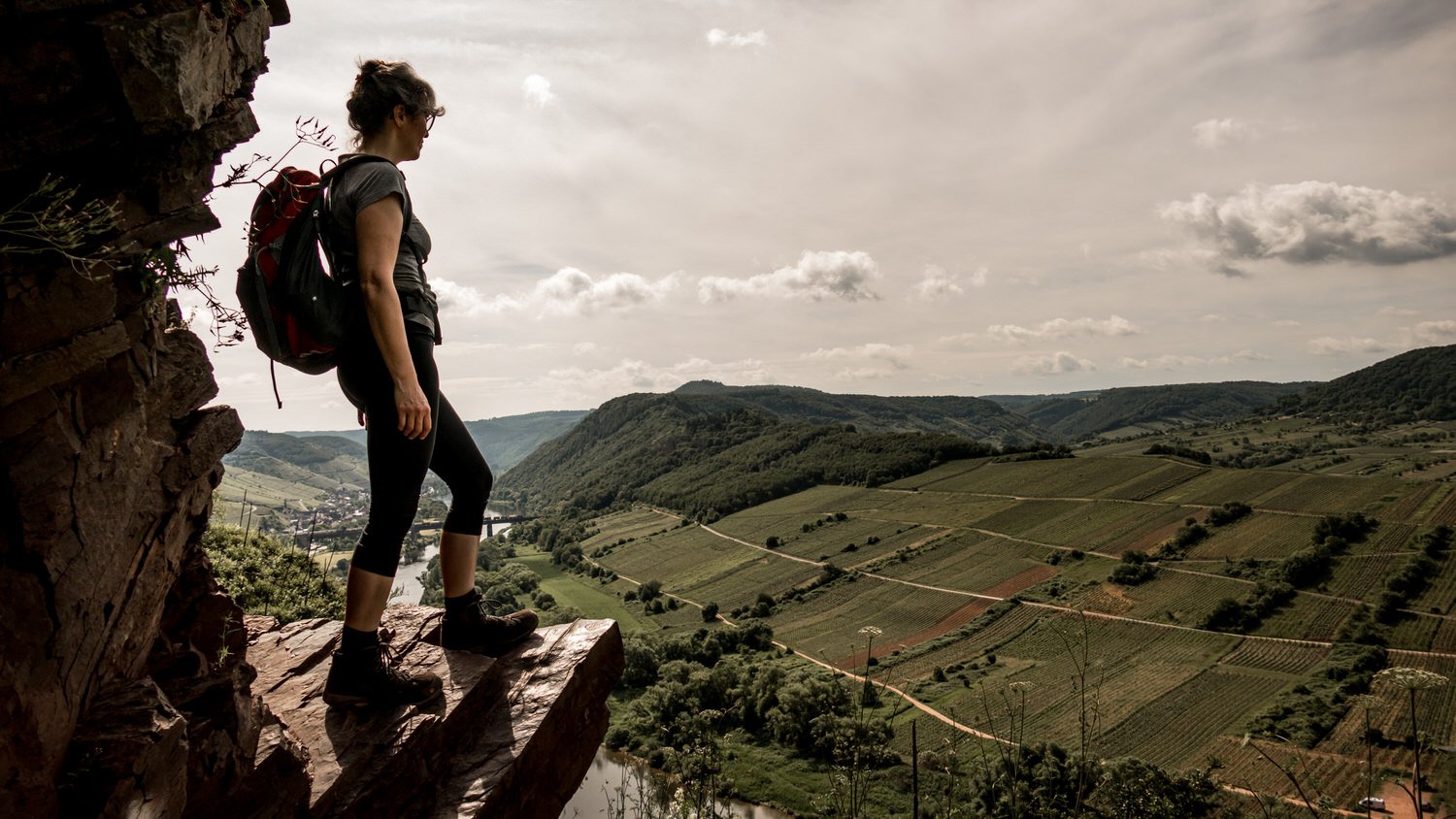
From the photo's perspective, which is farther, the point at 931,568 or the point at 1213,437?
the point at 1213,437

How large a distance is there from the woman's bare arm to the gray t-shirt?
69mm

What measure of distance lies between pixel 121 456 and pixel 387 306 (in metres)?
1.06

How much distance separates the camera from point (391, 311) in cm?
313

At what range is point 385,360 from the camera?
315 centimetres

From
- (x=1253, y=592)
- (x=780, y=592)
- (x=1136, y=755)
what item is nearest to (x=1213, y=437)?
(x=1253, y=592)

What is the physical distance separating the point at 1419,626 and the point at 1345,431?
146071 mm

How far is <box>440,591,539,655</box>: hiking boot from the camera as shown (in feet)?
14.8

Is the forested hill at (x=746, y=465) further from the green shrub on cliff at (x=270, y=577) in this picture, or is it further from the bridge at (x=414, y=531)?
the green shrub on cliff at (x=270, y=577)

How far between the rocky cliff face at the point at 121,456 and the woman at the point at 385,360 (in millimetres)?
454

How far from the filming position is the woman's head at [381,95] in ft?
11.6

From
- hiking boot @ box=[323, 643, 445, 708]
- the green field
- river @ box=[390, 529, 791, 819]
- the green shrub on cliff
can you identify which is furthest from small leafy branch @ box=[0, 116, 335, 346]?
the green field

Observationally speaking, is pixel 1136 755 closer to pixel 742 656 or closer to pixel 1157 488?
pixel 742 656

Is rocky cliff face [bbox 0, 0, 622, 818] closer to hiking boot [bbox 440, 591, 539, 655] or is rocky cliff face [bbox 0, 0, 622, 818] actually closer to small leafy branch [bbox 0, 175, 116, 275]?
small leafy branch [bbox 0, 175, 116, 275]

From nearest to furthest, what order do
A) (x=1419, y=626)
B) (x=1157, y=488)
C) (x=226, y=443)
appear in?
(x=226, y=443) < (x=1419, y=626) < (x=1157, y=488)
